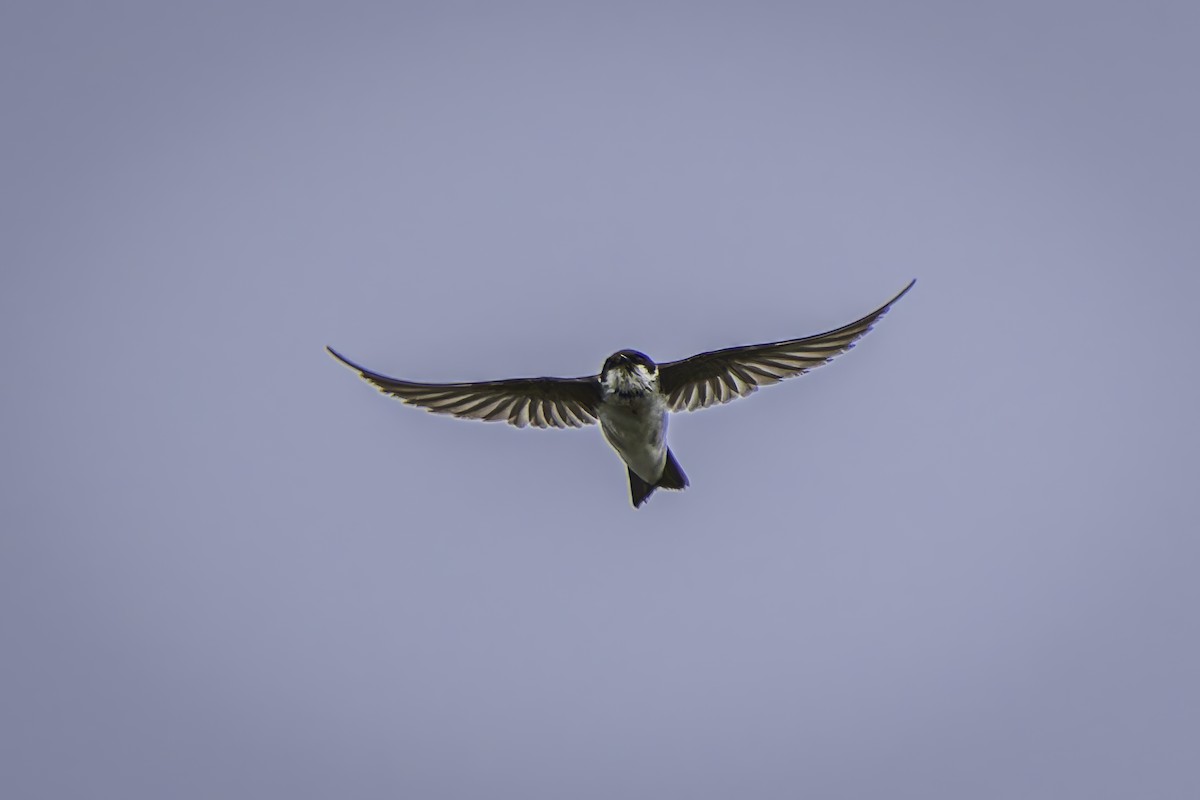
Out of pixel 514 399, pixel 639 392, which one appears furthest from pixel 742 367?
pixel 514 399

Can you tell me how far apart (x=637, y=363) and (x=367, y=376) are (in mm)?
2402

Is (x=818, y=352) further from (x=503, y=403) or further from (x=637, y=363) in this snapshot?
(x=503, y=403)

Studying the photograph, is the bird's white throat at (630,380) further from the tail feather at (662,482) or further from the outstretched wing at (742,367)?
the tail feather at (662,482)

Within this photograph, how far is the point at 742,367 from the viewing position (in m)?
12.2

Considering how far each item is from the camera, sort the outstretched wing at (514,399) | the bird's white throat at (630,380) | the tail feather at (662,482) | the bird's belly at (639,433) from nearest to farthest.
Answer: the bird's white throat at (630,380) → the bird's belly at (639,433) → the outstretched wing at (514,399) → the tail feather at (662,482)

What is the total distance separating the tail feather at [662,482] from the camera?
1252 centimetres

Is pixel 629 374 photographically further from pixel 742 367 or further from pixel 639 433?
pixel 742 367

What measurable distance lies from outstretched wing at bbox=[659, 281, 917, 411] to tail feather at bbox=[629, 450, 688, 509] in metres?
0.57

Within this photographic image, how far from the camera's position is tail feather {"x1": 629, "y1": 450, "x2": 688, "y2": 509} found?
12516 millimetres

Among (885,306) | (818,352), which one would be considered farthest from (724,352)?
(885,306)

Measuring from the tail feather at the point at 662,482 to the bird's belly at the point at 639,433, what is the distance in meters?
0.21

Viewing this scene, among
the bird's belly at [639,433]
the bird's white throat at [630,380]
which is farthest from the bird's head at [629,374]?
the bird's belly at [639,433]

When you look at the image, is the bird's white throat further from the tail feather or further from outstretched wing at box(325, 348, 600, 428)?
the tail feather

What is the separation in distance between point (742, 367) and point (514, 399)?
2264mm
